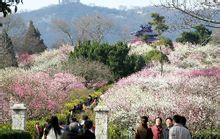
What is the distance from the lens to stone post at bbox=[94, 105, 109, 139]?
24.7 meters

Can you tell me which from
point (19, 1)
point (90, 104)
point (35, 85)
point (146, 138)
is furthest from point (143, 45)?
point (19, 1)

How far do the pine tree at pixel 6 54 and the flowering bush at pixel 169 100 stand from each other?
2348 centimetres

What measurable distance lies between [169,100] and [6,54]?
35.1 meters

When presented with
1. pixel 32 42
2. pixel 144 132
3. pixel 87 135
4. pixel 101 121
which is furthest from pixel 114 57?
pixel 87 135

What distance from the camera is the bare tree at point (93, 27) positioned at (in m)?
97.0

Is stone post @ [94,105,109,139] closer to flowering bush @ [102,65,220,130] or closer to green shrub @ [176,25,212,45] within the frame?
flowering bush @ [102,65,220,130]

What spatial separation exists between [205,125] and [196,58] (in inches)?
1266

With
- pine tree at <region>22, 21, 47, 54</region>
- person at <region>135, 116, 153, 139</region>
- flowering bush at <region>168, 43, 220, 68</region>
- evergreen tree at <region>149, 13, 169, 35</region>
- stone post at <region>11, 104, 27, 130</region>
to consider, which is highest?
person at <region>135, 116, 153, 139</region>

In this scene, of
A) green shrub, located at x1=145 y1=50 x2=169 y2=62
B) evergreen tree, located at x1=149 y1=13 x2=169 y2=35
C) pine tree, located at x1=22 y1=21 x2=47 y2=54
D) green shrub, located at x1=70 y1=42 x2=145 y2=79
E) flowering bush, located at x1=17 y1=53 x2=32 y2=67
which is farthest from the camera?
pine tree, located at x1=22 y1=21 x2=47 y2=54

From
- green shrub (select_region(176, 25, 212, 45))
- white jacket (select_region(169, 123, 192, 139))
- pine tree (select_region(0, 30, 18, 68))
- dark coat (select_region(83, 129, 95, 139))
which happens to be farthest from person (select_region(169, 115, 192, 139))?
green shrub (select_region(176, 25, 212, 45))

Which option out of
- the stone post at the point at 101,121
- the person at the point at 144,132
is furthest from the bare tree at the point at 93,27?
the person at the point at 144,132

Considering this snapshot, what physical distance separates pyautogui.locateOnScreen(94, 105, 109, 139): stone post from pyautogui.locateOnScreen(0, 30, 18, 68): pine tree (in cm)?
3803

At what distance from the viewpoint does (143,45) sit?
67.4 metres

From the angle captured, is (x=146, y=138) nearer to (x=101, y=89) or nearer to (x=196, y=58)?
(x=101, y=89)
